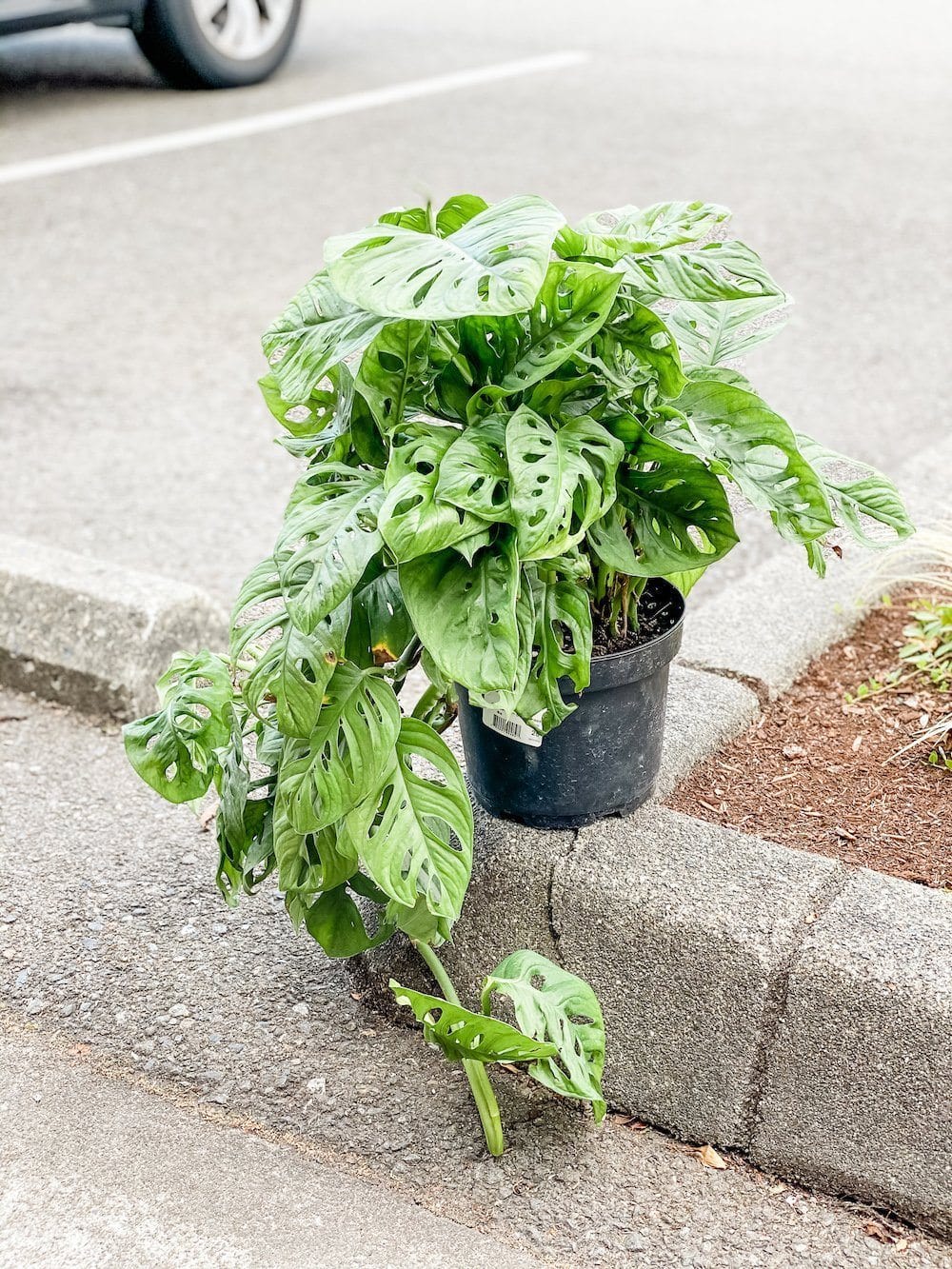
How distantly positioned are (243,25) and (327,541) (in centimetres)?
676

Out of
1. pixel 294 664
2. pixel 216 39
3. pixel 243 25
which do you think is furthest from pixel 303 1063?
pixel 243 25

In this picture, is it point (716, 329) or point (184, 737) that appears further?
point (716, 329)

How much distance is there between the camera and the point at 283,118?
721 cm

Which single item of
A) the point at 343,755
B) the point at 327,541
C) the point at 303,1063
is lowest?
the point at 303,1063

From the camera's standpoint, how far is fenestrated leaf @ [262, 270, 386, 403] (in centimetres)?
167

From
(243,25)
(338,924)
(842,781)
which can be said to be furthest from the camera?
(243,25)

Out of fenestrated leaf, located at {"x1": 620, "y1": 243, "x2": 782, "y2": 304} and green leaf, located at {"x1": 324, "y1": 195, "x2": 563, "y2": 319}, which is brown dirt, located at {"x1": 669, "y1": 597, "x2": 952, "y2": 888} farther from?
green leaf, located at {"x1": 324, "y1": 195, "x2": 563, "y2": 319}

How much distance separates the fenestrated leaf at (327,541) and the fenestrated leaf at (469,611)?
72 mm

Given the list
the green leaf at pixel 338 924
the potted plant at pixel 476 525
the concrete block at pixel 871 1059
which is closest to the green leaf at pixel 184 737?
the potted plant at pixel 476 525

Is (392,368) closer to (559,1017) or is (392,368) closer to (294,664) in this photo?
(294,664)

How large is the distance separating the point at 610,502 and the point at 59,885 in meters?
1.30

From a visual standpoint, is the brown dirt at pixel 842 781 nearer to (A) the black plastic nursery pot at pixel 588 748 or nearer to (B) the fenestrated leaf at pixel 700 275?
(A) the black plastic nursery pot at pixel 588 748

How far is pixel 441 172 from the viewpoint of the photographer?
20.5ft

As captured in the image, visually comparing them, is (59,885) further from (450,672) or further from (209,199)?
(209,199)
